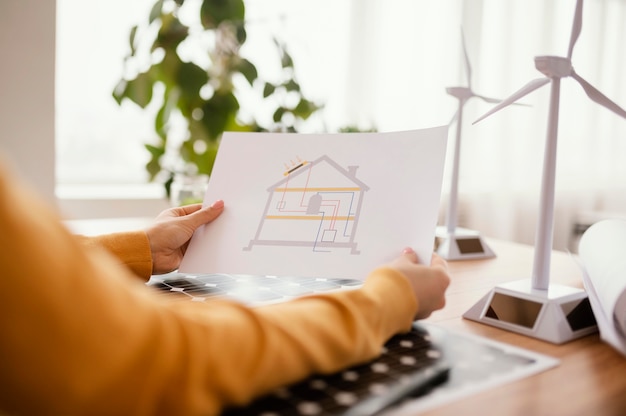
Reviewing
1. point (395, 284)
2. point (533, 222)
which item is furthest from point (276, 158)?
point (533, 222)

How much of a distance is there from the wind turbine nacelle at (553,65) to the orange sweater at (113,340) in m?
0.44

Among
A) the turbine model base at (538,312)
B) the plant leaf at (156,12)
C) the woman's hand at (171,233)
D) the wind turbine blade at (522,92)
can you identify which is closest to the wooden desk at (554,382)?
the turbine model base at (538,312)

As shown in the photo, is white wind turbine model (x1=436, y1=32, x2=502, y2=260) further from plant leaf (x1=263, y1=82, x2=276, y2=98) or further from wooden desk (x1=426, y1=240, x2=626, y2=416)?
plant leaf (x1=263, y1=82, x2=276, y2=98)

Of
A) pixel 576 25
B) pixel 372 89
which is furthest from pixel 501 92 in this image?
pixel 576 25

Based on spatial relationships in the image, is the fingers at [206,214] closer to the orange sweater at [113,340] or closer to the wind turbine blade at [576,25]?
the orange sweater at [113,340]

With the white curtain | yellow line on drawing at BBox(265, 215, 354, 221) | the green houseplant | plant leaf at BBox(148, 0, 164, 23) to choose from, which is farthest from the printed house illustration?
the white curtain

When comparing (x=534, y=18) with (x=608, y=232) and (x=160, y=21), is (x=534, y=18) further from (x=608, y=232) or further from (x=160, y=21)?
(x=608, y=232)

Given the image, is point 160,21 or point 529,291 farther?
point 160,21

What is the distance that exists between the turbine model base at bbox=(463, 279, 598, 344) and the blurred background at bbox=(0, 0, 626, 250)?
1.28m

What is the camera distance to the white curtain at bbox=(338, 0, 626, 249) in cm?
282

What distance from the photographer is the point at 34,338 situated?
0.37 meters

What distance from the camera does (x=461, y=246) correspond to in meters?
1.21

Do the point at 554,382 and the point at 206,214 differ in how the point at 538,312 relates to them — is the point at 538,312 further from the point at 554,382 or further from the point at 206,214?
the point at 206,214

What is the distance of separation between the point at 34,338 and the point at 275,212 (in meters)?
0.53
